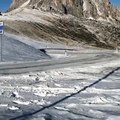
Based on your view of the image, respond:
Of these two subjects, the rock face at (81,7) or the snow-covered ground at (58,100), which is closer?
the snow-covered ground at (58,100)

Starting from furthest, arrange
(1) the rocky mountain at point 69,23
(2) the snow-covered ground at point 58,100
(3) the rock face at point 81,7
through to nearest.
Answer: (3) the rock face at point 81,7 < (1) the rocky mountain at point 69,23 < (2) the snow-covered ground at point 58,100

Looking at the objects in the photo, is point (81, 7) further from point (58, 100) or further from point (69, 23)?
point (58, 100)

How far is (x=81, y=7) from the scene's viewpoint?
192 metres

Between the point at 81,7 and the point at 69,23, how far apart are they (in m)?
52.6

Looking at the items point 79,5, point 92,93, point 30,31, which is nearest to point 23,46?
point 92,93

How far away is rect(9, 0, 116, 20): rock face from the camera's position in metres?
183

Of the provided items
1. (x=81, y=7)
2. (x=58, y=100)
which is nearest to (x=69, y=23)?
(x=81, y=7)

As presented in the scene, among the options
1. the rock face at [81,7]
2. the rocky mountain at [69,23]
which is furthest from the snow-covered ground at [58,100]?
the rock face at [81,7]

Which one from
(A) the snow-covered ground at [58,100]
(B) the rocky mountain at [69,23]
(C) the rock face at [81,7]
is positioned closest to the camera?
(A) the snow-covered ground at [58,100]

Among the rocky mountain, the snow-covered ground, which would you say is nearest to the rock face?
the rocky mountain

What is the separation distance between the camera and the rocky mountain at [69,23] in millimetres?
106750

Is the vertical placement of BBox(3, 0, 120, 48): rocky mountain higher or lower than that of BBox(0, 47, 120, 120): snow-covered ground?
higher

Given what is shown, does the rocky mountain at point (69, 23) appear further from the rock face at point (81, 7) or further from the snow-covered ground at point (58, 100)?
the snow-covered ground at point (58, 100)

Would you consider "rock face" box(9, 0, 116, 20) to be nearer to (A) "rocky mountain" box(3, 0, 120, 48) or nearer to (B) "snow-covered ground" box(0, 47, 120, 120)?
(A) "rocky mountain" box(3, 0, 120, 48)
